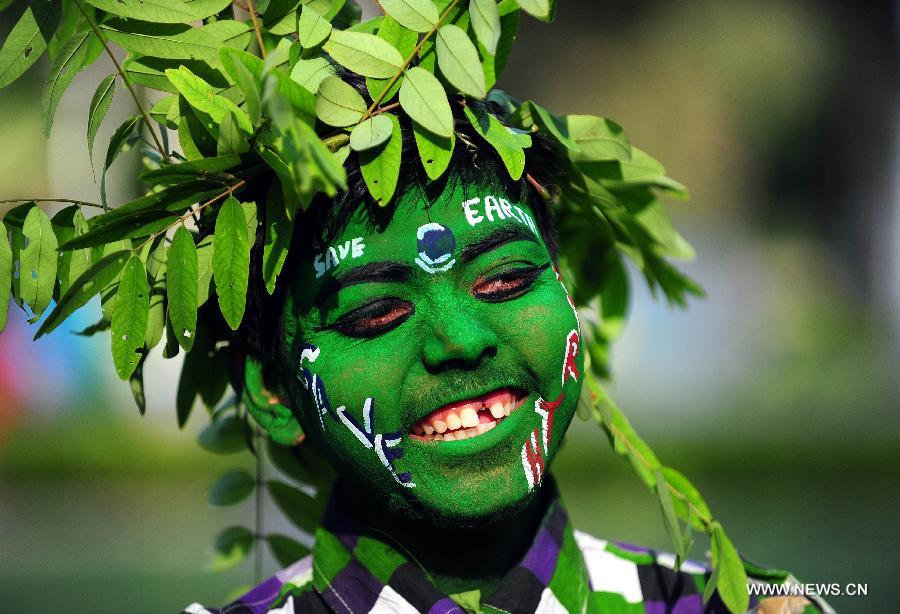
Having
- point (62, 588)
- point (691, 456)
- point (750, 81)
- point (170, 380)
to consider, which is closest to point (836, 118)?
point (750, 81)

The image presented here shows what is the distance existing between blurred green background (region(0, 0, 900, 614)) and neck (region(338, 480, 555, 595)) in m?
3.67

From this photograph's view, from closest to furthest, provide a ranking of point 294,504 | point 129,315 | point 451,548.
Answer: point 129,315
point 451,548
point 294,504

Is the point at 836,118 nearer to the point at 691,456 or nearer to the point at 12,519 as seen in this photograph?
the point at 691,456

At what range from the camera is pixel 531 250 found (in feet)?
6.47

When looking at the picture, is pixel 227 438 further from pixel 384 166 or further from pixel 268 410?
pixel 384 166

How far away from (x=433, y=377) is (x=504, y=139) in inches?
16.9

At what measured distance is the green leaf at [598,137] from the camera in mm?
2119

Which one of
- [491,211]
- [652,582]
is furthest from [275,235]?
[652,582]

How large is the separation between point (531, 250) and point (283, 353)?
1.66 feet

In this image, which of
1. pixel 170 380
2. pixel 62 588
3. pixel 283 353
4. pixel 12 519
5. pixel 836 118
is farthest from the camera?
pixel 836 118

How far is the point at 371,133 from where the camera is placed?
5.80 ft

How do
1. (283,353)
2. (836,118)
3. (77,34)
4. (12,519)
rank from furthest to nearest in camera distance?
(836,118) → (12,519) → (283,353) → (77,34)

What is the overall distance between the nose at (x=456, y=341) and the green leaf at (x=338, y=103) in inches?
14.3

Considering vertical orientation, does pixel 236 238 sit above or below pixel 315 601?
above
